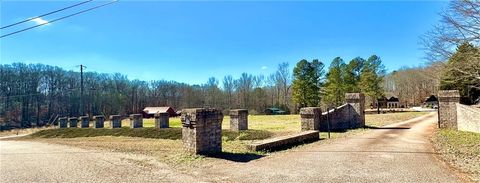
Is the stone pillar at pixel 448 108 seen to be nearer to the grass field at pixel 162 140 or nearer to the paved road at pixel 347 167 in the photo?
the grass field at pixel 162 140

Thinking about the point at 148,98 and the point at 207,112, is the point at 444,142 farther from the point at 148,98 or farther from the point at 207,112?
the point at 148,98

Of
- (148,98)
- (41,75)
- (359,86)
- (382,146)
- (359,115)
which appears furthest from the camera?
(148,98)

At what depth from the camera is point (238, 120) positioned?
18328mm

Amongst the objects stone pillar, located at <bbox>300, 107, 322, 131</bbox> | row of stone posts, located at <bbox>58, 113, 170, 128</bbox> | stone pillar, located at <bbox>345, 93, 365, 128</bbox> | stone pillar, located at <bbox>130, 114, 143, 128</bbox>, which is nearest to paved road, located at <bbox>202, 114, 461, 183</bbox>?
stone pillar, located at <bbox>300, 107, 322, 131</bbox>

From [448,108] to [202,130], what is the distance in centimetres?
1329

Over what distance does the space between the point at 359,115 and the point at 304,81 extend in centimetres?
3077

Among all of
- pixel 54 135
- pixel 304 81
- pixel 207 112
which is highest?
pixel 304 81

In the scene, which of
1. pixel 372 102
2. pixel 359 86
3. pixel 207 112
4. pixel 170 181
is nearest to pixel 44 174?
pixel 170 181

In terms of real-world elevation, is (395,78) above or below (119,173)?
above

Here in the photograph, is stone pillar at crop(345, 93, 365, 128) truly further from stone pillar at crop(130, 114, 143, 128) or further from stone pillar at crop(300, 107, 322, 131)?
stone pillar at crop(130, 114, 143, 128)

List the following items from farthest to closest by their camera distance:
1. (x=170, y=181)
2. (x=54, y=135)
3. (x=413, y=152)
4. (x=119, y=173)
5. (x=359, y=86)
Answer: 1. (x=359, y=86)
2. (x=54, y=135)
3. (x=413, y=152)
4. (x=119, y=173)
5. (x=170, y=181)

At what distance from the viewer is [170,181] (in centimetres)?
719

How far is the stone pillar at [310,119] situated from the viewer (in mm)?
16125

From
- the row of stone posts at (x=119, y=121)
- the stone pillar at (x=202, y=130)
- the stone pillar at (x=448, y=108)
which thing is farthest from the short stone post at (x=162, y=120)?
the stone pillar at (x=448, y=108)
